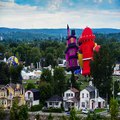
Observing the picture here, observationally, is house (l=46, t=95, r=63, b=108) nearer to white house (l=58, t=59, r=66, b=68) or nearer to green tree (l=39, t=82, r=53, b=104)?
green tree (l=39, t=82, r=53, b=104)

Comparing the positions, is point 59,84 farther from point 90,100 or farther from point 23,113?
point 23,113

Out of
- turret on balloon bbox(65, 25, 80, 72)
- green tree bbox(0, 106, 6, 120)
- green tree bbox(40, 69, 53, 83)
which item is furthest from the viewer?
turret on balloon bbox(65, 25, 80, 72)

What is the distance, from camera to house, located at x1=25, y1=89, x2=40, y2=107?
19.0 metres

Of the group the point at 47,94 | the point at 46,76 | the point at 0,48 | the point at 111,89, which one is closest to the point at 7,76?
the point at 46,76

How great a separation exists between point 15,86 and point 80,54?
23.8 feet

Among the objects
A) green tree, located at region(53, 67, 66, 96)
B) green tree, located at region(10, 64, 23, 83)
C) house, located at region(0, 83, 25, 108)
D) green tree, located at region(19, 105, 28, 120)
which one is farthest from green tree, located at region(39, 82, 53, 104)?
green tree, located at region(10, 64, 23, 83)

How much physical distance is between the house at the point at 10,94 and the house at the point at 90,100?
8.09 feet

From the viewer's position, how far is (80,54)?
26.2 m

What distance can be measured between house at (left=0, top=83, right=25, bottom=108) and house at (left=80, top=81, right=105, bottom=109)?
97.1 inches

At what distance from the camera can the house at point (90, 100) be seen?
18766mm

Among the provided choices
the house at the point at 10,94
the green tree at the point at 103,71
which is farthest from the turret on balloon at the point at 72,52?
the house at the point at 10,94

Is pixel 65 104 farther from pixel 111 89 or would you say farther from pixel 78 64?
pixel 78 64

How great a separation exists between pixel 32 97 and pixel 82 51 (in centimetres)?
765

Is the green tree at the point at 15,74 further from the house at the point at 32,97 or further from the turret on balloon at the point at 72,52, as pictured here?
the turret on balloon at the point at 72,52
